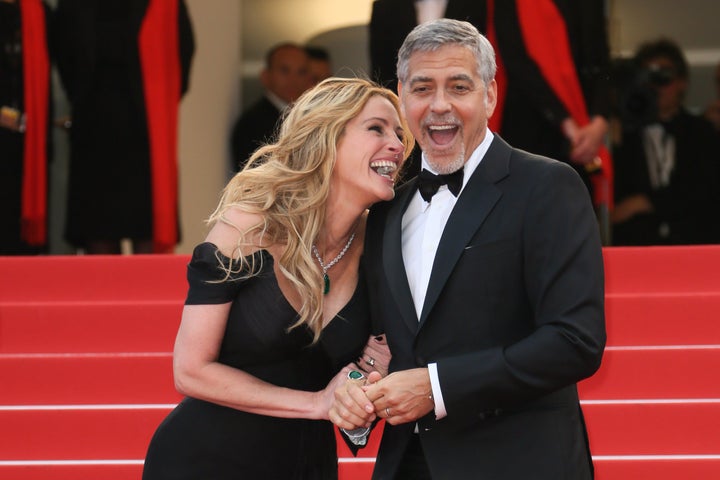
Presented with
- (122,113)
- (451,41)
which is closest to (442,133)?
(451,41)

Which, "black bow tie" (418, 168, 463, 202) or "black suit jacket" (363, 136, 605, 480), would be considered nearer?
"black suit jacket" (363, 136, 605, 480)

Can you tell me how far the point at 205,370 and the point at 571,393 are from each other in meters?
Result: 0.90

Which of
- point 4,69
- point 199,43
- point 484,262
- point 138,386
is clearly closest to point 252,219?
point 484,262

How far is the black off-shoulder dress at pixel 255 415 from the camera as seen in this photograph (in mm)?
3178

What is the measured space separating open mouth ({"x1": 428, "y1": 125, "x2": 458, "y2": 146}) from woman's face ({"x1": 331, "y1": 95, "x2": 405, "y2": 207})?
360 millimetres

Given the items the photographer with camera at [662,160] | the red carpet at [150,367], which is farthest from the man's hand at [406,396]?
the photographer with camera at [662,160]

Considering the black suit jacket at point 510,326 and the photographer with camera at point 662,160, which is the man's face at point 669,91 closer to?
the photographer with camera at point 662,160

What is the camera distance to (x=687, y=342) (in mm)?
5027

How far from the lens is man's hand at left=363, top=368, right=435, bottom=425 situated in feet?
8.71

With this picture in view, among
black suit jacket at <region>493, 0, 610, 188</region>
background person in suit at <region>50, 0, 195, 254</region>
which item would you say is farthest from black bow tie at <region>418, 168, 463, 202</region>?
background person in suit at <region>50, 0, 195, 254</region>

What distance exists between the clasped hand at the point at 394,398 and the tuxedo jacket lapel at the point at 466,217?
125 mm

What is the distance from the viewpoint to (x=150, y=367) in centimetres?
486

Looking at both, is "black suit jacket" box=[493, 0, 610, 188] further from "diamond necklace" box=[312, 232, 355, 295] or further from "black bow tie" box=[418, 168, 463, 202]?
"black bow tie" box=[418, 168, 463, 202]

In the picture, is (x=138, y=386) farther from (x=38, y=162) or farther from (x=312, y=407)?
(x=38, y=162)
